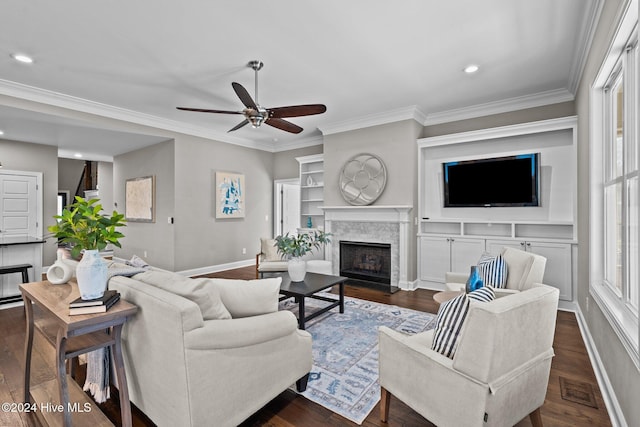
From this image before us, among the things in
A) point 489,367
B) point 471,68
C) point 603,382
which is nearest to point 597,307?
point 603,382

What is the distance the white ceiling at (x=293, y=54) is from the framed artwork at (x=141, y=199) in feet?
5.11

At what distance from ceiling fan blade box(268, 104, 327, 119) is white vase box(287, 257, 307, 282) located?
5.32ft

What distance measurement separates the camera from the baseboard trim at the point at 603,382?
1.79 metres

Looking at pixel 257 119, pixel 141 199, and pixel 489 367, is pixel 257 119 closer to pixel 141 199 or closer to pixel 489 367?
pixel 489 367

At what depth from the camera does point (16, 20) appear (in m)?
2.61

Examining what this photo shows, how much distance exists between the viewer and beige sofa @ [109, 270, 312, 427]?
4.86 feet

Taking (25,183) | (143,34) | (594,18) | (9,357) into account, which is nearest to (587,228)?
(594,18)

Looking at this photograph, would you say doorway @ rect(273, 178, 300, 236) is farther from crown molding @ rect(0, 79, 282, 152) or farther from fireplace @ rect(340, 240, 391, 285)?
fireplace @ rect(340, 240, 391, 285)

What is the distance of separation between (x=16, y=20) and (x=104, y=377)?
9.73ft

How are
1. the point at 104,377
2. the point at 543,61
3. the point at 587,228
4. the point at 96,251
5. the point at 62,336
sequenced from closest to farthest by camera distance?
the point at 62,336 < the point at 96,251 < the point at 104,377 < the point at 587,228 < the point at 543,61

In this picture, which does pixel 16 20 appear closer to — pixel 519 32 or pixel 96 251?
pixel 96 251

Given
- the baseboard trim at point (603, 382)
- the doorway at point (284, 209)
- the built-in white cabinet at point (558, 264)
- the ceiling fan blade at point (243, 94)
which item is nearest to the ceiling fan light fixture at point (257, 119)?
the ceiling fan blade at point (243, 94)

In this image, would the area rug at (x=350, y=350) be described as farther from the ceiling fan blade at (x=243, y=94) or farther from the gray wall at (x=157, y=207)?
the gray wall at (x=157, y=207)

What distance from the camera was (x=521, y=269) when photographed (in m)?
2.76
